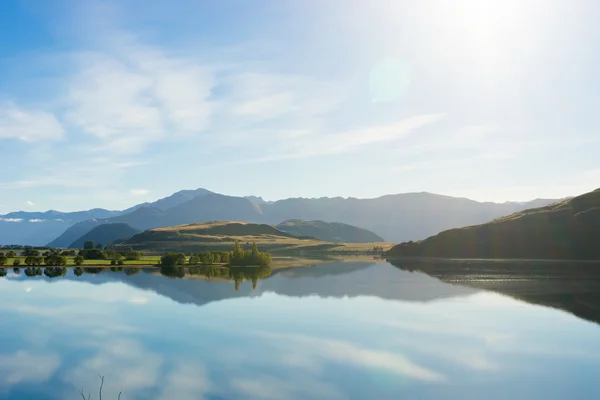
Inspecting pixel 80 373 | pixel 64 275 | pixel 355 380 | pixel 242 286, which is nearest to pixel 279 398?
pixel 355 380

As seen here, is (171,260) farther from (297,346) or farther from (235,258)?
(297,346)

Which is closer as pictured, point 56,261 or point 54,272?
point 54,272

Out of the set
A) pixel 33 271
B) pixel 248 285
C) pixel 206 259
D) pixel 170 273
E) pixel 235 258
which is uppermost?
pixel 235 258

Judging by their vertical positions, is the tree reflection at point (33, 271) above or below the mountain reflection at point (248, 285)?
above

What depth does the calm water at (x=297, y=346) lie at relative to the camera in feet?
123

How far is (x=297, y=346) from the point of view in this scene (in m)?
51.2

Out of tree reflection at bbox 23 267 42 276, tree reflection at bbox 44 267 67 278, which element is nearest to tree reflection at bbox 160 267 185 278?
tree reflection at bbox 44 267 67 278

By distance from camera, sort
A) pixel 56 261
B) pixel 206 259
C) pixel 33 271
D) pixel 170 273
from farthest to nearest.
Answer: pixel 206 259 < pixel 56 261 < pixel 33 271 < pixel 170 273

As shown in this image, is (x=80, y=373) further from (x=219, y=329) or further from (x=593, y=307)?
(x=593, y=307)

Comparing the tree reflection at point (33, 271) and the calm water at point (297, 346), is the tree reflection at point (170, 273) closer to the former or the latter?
the tree reflection at point (33, 271)

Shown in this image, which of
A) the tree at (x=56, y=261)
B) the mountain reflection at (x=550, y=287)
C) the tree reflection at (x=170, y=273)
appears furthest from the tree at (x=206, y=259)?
the mountain reflection at (x=550, y=287)

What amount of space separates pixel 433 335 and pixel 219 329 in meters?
26.3

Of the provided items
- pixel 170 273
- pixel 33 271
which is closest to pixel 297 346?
pixel 170 273

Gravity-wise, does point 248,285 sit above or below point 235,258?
below
